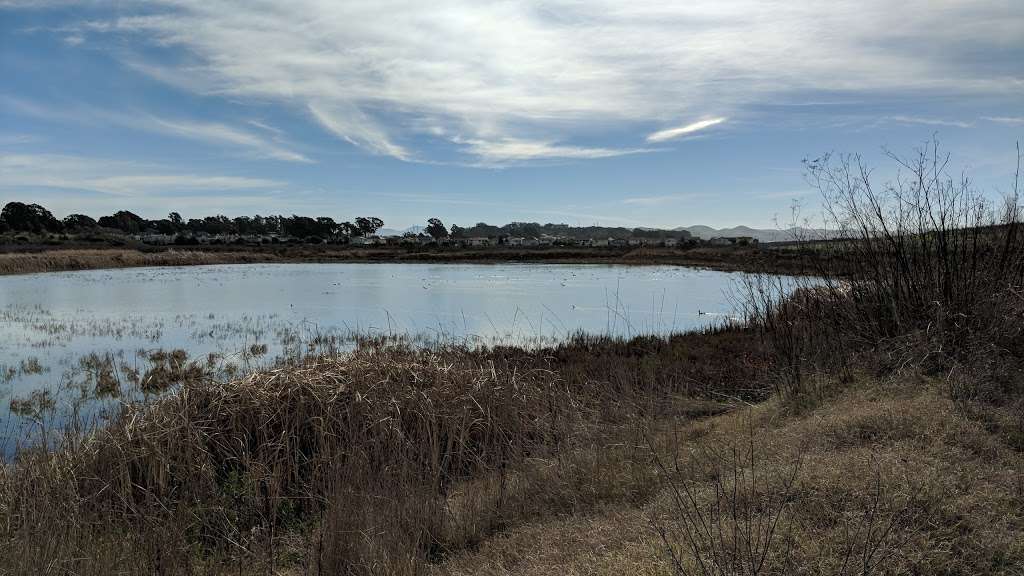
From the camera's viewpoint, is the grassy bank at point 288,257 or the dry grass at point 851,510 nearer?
the dry grass at point 851,510

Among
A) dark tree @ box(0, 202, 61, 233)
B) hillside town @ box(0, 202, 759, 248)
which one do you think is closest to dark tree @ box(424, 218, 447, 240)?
hillside town @ box(0, 202, 759, 248)

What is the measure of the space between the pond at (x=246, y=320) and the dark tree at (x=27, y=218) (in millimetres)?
91362

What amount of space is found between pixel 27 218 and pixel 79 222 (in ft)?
66.5

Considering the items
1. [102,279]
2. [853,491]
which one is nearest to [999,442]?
[853,491]

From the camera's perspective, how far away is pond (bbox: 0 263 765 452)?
41.5 feet

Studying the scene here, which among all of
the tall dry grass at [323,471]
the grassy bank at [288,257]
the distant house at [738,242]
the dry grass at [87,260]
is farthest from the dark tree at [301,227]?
the tall dry grass at [323,471]

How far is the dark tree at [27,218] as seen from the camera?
110438 millimetres

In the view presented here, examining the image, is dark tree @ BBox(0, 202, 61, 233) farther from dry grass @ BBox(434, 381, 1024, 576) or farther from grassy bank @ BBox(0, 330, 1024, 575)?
dry grass @ BBox(434, 381, 1024, 576)

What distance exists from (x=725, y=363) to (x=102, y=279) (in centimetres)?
4277

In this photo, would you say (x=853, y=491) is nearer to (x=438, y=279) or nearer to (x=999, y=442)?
(x=999, y=442)

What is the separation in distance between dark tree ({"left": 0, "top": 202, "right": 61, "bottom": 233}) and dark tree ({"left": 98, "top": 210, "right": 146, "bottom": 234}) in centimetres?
2884

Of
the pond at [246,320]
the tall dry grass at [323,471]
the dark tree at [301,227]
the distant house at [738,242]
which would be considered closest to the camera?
the tall dry grass at [323,471]

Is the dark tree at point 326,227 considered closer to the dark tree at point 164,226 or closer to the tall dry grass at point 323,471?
the dark tree at point 164,226

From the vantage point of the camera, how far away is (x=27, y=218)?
372 feet
